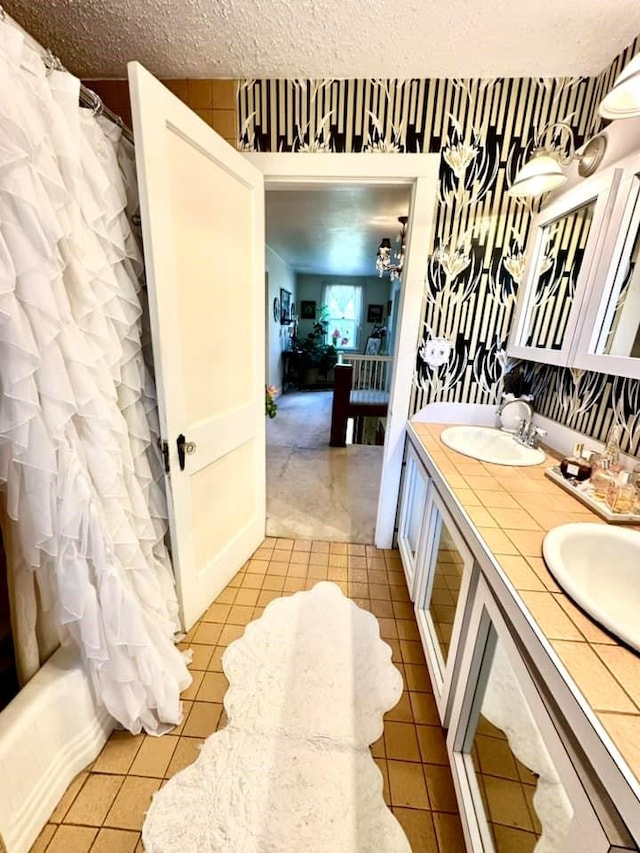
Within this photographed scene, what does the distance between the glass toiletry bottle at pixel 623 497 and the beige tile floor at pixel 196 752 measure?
0.97 m

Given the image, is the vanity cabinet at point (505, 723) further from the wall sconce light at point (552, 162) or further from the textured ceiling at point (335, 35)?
the textured ceiling at point (335, 35)

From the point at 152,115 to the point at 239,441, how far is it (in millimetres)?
1288

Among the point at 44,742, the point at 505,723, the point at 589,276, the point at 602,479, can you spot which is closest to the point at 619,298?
the point at 589,276

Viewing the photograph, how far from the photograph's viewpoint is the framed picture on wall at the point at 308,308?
27.8 feet

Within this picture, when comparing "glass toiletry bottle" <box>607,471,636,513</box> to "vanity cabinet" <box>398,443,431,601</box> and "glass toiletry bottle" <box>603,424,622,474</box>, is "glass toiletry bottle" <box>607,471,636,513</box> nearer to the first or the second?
"glass toiletry bottle" <box>603,424,622,474</box>

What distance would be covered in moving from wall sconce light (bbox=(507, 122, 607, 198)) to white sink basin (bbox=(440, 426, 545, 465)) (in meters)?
1.07

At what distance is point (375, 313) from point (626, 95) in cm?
775

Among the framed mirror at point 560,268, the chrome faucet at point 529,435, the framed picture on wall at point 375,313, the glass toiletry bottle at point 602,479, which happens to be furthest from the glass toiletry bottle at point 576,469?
the framed picture on wall at point 375,313

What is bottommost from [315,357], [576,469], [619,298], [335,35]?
[315,357]

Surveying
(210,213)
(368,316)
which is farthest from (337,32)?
(368,316)

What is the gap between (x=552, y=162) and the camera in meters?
1.43

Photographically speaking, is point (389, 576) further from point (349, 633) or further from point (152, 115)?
point (152, 115)

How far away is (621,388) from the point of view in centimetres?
136

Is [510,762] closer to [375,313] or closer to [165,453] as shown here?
[165,453]
